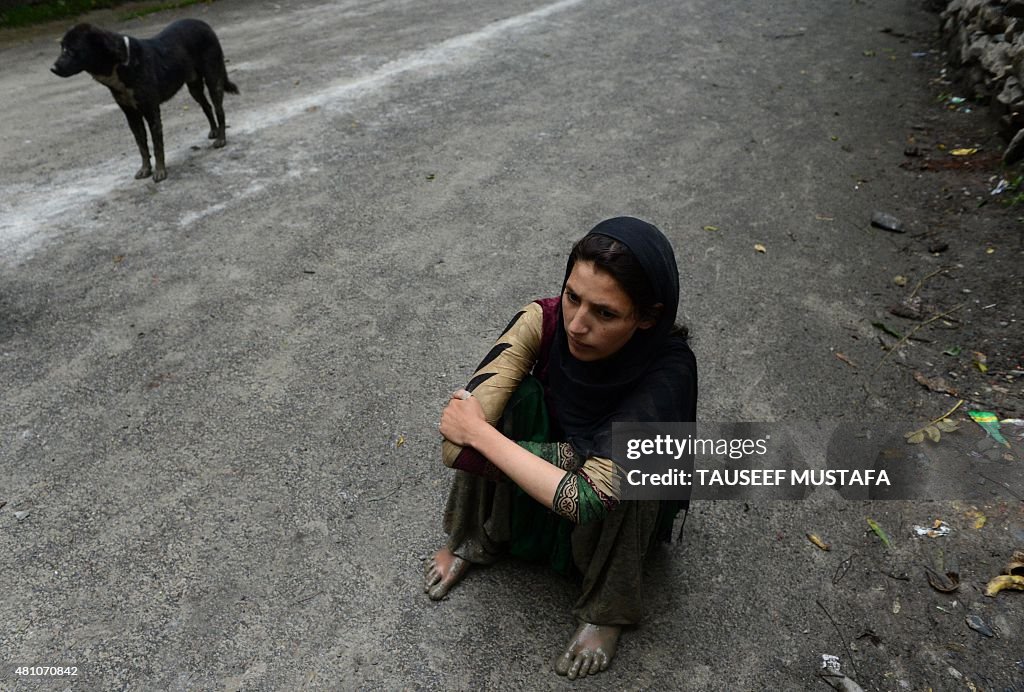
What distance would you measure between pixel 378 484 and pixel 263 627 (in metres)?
0.78

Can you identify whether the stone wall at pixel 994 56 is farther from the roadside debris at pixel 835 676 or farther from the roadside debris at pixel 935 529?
the roadside debris at pixel 835 676

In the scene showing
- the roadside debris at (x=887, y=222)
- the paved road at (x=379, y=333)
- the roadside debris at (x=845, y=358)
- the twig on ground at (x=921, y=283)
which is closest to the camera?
the paved road at (x=379, y=333)

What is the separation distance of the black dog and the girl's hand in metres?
4.41

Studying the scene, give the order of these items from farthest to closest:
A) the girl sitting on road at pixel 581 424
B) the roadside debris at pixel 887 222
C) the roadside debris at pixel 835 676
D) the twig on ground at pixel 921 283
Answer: the roadside debris at pixel 887 222
the twig on ground at pixel 921 283
the roadside debris at pixel 835 676
the girl sitting on road at pixel 581 424

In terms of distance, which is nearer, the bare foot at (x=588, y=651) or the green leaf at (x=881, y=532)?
the bare foot at (x=588, y=651)

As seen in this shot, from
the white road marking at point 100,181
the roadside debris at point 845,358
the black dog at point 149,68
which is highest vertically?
the black dog at point 149,68

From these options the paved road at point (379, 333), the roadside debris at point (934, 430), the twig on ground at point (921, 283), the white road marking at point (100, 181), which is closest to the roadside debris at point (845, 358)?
the paved road at point (379, 333)

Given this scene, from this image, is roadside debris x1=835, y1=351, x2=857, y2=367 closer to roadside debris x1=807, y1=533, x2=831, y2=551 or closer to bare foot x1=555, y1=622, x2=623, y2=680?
roadside debris x1=807, y1=533, x2=831, y2=551

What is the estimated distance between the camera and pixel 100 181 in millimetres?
5750

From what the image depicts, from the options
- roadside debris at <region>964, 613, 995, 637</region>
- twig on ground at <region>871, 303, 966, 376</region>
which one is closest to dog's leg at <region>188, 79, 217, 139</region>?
twig on ground at <region>871, 303, 966, 376</region>

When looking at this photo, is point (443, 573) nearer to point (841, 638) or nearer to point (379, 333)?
point (841, 638)

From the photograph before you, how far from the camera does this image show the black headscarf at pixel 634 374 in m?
2.09

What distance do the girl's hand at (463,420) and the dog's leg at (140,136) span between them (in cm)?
461

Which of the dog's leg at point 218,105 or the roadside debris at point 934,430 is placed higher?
the dog's leg at point 218,105
